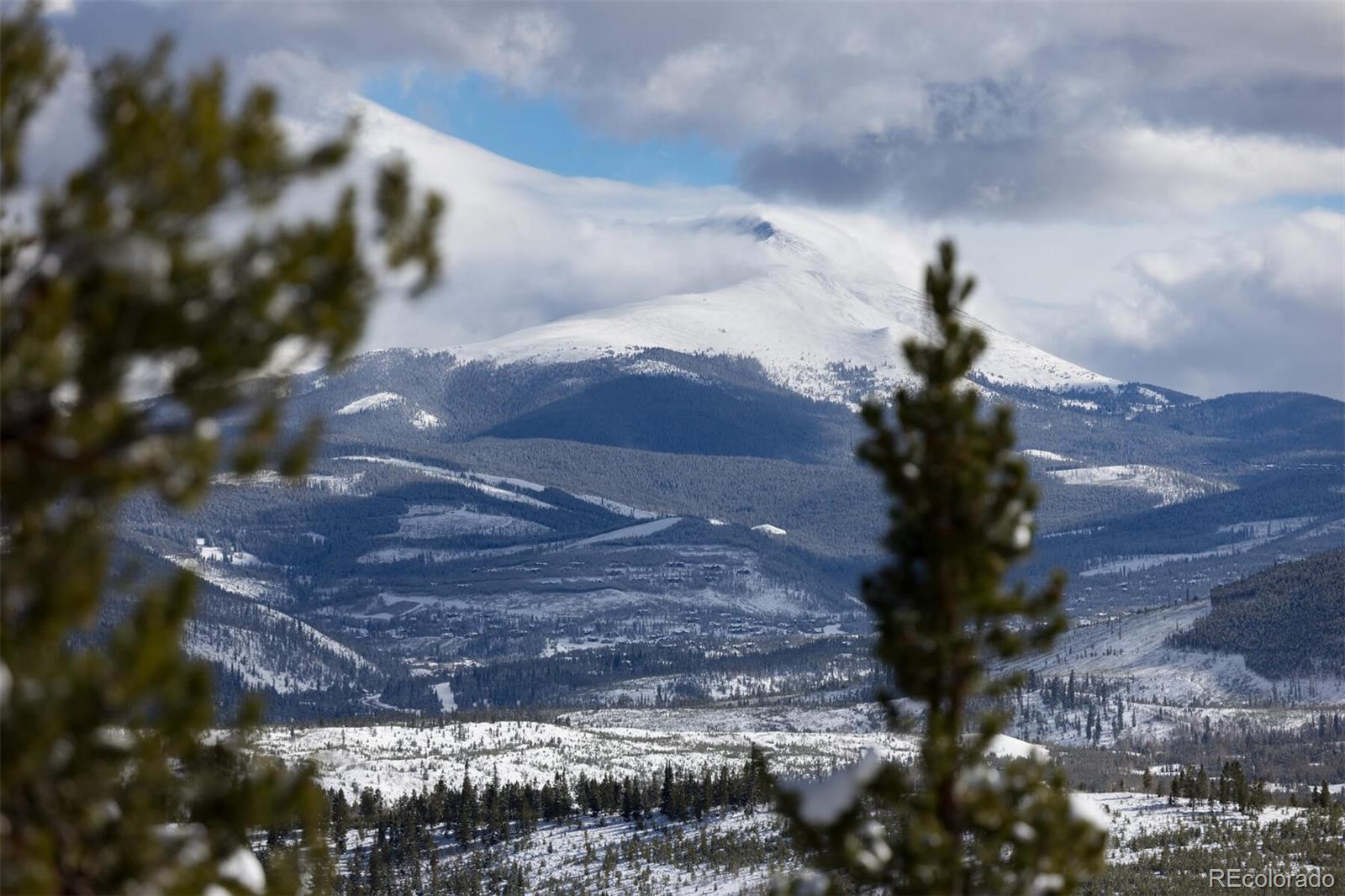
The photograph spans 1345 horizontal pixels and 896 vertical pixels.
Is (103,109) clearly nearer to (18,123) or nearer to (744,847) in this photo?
(18,123)

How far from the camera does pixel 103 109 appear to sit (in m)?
8.84

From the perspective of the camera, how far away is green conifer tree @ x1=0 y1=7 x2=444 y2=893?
7.66 m

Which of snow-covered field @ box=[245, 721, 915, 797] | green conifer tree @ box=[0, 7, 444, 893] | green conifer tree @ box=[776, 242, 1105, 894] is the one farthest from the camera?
snow-covered field @ box=[245, 721, 915, 797]

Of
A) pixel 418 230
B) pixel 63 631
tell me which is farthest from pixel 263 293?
pixel 63 631

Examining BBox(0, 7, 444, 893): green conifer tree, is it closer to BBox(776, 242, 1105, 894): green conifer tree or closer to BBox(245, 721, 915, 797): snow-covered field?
BBox(776, 242, 1105, 894): green conifer tree

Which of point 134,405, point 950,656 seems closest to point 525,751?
point 950,656

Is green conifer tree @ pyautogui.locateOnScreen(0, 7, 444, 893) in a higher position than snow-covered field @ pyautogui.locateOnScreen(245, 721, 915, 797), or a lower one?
higher

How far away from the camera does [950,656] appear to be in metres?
14.0

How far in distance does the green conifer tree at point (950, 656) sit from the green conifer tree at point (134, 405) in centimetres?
646

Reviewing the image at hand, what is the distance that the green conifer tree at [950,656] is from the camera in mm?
13711

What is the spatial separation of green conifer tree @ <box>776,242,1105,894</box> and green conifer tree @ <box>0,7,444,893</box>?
21.2 feet

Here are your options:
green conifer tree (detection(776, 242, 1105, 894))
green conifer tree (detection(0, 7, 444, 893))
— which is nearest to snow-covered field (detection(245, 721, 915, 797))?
green conifer tree (detection(776, 242, 1105, 894))

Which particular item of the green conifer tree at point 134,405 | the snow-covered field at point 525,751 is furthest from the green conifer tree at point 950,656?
the snow-covered field at point 525,751

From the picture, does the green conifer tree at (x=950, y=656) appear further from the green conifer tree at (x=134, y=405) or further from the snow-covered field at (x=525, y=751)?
the snow-covered field at (x=525, y=751)
